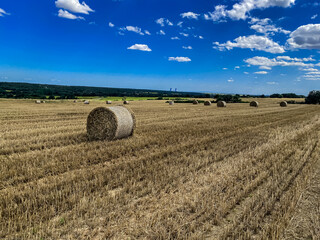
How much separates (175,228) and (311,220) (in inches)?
81.9

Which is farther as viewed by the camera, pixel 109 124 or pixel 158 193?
pixel 109 124

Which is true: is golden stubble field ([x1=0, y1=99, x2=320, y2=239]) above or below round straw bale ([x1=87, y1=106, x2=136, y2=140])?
below

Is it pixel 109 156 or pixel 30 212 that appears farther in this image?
pixel 109 156

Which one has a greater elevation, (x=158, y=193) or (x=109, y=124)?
(x=109, y=124)

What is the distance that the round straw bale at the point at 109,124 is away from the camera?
815 cm

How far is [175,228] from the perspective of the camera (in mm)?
2783

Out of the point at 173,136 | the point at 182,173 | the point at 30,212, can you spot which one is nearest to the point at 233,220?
the point at 182,173

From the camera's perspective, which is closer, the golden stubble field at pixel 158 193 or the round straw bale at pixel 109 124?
the golden stubble field at pixel 158 193

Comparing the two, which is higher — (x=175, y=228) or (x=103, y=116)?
(x=103, y=116)

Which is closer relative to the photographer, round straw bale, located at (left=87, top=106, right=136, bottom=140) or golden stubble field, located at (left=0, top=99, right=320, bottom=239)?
golden stubble field, located at (left=0, top=99, right=320, bottom=239)

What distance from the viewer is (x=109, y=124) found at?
8258mm

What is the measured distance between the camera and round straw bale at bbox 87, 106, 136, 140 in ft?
26.7

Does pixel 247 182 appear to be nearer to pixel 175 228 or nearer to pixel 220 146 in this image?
pixel 175 228

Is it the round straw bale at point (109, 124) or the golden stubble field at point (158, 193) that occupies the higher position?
the round straw bale at point (109, 124)
